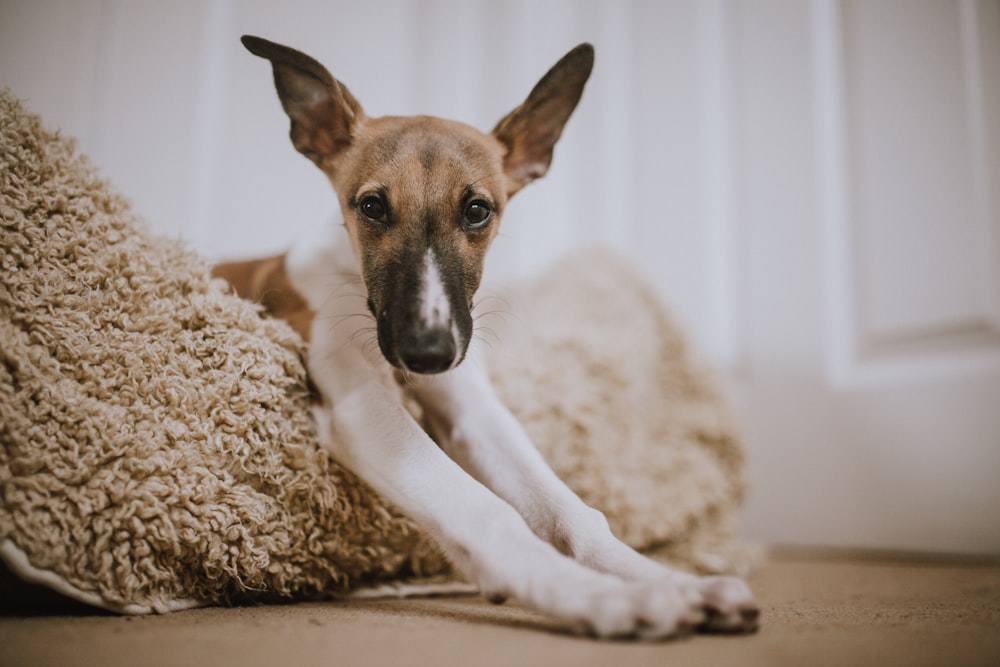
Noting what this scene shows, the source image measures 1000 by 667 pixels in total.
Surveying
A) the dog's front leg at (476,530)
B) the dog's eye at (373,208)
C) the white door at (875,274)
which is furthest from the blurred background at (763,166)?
the dog's front leg at (476,530)

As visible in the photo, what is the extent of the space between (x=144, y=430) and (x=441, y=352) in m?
0.48

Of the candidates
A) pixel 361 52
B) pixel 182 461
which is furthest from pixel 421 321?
pixel 361 52

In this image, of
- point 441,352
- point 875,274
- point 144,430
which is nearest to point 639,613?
point 441,352

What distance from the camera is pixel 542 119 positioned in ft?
5.36

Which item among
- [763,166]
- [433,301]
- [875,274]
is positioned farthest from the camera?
[763,166]

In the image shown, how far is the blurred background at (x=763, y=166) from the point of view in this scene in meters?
1.72

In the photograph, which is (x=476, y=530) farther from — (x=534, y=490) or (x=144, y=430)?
(x=144, y=430)

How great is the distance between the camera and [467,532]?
41.6 inches

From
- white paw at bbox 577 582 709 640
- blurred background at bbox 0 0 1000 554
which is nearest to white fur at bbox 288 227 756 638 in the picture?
white paw at bbox 577 582 709 640

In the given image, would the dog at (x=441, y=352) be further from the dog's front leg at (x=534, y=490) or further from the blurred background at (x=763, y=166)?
the blurred background at (x=763, y=166)

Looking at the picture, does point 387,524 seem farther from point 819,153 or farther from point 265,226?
point 819,153

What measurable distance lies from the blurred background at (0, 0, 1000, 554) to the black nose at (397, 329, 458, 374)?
0.61 metres

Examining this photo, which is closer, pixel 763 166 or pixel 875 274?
pixel 875 274

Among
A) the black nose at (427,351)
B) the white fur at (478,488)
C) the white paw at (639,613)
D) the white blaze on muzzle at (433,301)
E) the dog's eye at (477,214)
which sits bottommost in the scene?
the white paw at (639,613)
